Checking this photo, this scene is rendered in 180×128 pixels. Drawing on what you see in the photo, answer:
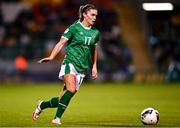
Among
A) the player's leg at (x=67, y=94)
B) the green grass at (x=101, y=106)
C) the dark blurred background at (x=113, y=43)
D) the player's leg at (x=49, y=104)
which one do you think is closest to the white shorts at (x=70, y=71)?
the player's leg at (x=67, y=94)

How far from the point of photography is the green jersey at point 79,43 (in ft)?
48.9

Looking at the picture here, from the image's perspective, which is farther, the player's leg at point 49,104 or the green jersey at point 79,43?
the player's leg at point 49,104

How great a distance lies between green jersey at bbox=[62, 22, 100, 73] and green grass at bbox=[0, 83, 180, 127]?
1.22 m

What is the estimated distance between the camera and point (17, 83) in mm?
34719

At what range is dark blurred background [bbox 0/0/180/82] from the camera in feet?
116

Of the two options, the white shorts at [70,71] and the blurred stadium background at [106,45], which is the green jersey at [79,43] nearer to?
the white shorts at [70,71]

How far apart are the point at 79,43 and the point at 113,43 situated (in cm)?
2226

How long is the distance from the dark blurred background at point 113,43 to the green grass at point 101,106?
2.85m

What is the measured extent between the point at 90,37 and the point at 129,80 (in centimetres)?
2058

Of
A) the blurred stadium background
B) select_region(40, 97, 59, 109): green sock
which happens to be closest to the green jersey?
A: select_region(40, 97, 59, 109): green sock

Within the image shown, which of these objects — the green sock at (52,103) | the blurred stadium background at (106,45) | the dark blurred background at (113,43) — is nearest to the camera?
the green sock at (52,103)

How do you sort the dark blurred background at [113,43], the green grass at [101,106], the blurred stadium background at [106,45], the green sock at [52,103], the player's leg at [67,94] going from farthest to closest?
the dark blurred background at [113,43], the blurred stadium background at [106,45], the green grass at [101,106], the green sock at [52,103], the player's leg at [67,94]

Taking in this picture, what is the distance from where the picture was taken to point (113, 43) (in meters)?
37.2

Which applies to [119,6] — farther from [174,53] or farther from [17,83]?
[17,83]
